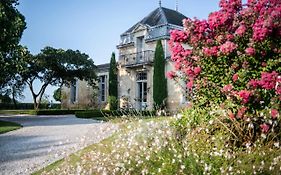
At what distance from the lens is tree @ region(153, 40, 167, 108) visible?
868 inches

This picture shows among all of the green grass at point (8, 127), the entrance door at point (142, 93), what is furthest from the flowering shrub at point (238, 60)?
the entrance door at point (142, 93)

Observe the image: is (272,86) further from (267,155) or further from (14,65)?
(14,65)

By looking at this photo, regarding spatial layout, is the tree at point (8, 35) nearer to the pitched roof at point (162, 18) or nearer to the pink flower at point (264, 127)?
the pitched roof at point (162, 18)

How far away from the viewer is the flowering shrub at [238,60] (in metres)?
5.41

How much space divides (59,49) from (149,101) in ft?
29.0

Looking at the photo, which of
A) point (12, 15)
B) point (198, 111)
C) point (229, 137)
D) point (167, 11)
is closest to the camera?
point (229, 137)

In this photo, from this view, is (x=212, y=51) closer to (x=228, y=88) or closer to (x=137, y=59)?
(x=228, y=88)

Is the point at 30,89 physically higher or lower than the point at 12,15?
lower

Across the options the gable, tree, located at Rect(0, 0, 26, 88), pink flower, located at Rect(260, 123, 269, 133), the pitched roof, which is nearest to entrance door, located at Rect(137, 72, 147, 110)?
the gable

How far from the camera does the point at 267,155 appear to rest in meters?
4.66

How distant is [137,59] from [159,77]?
3423 mm

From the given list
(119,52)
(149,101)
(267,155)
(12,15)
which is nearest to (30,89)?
(119,52)

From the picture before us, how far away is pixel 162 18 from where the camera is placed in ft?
80.1

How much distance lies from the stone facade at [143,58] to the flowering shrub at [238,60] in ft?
49.9
